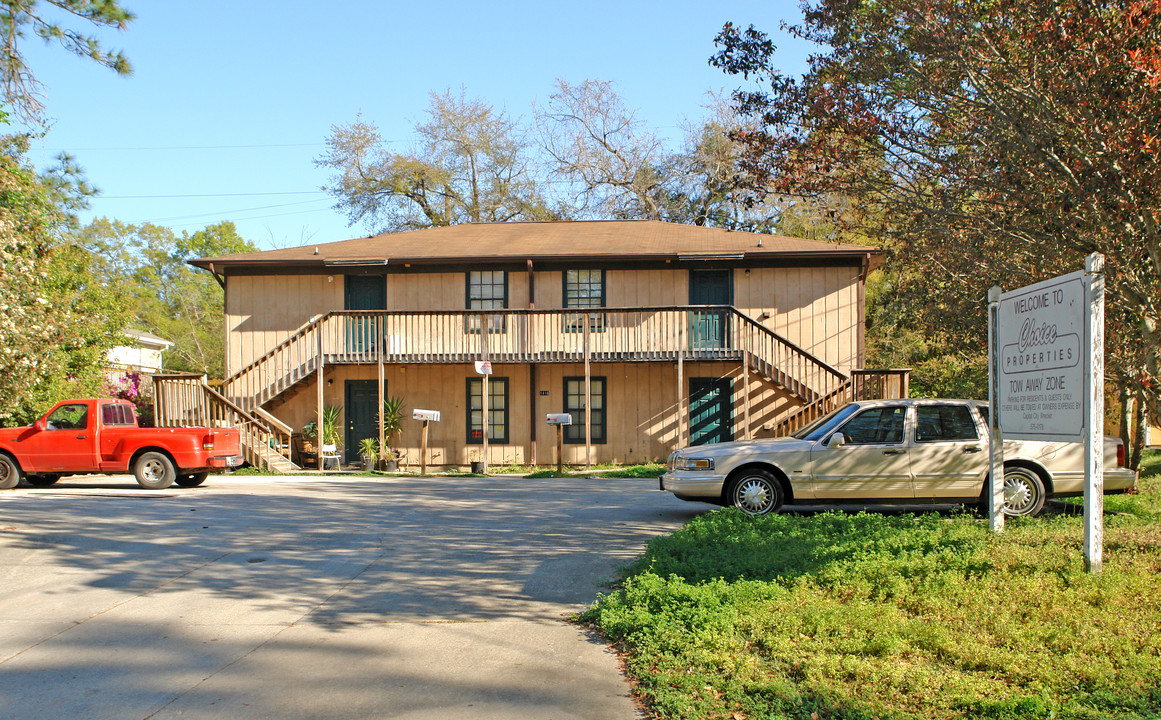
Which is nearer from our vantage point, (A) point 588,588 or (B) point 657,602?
(B) point 657,602

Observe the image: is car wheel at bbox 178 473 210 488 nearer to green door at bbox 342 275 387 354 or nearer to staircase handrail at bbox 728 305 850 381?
green door at bbox 342 275 387 354

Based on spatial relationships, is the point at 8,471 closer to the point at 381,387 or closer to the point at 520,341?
the point at 381,387

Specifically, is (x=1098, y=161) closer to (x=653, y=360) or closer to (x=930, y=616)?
(x=930, y=616)

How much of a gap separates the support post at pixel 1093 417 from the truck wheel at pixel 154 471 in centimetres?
1447

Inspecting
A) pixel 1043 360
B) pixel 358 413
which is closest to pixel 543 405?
pixel 358 413

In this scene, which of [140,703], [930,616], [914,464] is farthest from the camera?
[914,464]

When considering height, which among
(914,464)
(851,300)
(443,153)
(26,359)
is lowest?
(914,464)

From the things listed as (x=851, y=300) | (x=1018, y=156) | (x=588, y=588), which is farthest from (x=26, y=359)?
(x=851, y=300)

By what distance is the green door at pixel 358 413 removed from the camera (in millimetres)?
23797

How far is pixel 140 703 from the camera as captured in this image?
5289 mm

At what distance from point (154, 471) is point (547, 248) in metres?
11.2

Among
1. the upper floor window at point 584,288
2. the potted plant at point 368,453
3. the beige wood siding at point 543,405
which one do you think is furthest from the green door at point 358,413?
the upper floor window at point 584,288

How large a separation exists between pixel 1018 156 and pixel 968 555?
499 centimetres

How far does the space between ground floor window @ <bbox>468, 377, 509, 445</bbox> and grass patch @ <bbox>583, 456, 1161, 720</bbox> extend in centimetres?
1508
